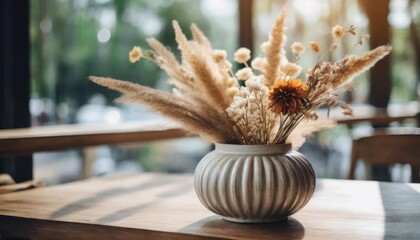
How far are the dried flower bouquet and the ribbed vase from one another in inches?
2.0

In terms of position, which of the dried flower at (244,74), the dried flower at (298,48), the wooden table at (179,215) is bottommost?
the wooden table at (179,215)

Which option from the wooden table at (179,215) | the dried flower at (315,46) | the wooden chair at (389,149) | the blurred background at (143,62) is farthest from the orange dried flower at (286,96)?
the blurred background at (143,62)

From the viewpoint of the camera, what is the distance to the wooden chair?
6.26 ft

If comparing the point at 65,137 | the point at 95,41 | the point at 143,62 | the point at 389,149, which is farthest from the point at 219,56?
the point at 143,62

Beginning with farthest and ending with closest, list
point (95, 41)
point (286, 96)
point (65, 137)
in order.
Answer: point (95, 41), point (65, 137), point (286, 96)

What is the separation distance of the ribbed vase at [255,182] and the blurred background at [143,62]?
1.72 metres

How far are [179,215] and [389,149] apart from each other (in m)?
1.07

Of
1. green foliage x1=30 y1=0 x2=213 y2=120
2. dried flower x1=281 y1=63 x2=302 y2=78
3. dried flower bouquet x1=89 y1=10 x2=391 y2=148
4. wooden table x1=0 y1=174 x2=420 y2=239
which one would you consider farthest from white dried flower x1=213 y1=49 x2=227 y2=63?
green foliage x1=30 y1=0 x2=213 y2=120

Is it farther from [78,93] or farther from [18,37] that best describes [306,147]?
[78,93]

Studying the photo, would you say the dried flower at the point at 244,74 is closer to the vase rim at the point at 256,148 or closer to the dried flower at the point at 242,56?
the dried flower at the point at 242,56

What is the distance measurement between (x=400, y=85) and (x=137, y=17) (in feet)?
19.4

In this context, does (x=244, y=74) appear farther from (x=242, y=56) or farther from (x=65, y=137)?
(x=65, y=137)

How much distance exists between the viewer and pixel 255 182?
1.05m

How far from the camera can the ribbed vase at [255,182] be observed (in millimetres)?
1050
